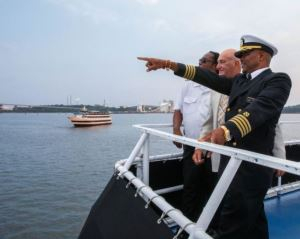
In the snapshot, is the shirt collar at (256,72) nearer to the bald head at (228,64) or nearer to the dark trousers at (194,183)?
the bald head at (228,64)

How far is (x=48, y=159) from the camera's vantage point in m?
27.1

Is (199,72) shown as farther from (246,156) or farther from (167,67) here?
(246,156)

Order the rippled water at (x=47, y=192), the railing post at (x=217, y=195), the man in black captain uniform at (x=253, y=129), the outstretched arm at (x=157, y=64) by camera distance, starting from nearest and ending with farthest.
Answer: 1. the railing post at (x=217, y=195)
2. the man in black captain uniform at (x=253, y=129)
3. the outstretched arm at (x=157, y=64)
4. the rippled water at (x=47, y=192)

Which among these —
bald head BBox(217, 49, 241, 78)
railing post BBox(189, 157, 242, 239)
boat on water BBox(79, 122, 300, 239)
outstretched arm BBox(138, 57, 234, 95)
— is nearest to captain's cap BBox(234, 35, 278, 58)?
outstretched arm BBox(138, 57, 234, 95)

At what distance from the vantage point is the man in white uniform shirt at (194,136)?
3.39 m

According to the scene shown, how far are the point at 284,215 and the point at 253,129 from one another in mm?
2445

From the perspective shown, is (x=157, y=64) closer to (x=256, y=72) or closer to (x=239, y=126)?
(x=256, y=72)

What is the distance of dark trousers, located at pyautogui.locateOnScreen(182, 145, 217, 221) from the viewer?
11.0ft

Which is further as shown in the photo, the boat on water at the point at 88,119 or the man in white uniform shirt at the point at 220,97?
the boat on water at the point at 88,119

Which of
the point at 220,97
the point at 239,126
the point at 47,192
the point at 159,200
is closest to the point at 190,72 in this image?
the point at 220,97

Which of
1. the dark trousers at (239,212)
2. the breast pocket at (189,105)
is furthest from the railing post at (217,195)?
the breast pocket at (189,105)

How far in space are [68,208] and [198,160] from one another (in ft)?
39.8

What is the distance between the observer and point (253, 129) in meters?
2.12

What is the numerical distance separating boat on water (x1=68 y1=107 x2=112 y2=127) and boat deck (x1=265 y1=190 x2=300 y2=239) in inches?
2679
